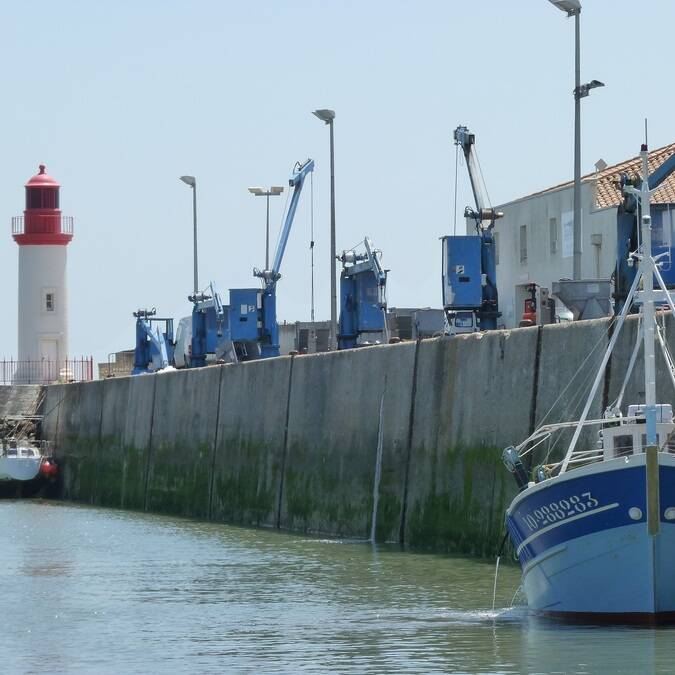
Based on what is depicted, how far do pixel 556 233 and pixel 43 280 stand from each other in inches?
859

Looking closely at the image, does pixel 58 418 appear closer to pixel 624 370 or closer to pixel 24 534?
pixel 24 534

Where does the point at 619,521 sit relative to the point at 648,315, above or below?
below

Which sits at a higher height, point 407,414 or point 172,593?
point 407,414

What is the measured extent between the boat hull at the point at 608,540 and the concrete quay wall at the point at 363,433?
4375mm

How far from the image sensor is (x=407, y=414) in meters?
30.7

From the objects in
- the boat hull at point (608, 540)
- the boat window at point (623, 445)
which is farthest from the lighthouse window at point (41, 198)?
the boat window at point (623, 445)

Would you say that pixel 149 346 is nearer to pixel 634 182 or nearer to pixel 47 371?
pixel 47 371

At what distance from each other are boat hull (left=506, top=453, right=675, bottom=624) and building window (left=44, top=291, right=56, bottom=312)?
5302 centimetres

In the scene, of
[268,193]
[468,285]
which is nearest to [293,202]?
[268,193]

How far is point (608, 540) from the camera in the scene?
17.9 meters

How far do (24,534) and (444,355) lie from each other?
11707 mm

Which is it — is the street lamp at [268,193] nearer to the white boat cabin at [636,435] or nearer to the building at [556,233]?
the building at [556,233]

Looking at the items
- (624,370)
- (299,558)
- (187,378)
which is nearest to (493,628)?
(624,370)

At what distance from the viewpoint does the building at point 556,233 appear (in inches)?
2088
